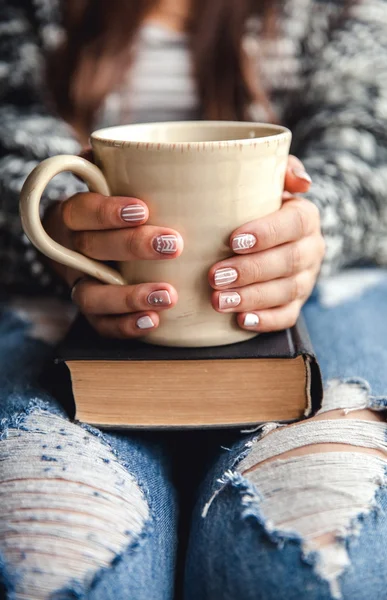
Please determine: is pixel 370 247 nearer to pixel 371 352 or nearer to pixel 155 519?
pixel 371 352

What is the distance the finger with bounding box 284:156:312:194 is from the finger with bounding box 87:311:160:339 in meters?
0.18

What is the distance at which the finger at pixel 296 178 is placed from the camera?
1.76 feet

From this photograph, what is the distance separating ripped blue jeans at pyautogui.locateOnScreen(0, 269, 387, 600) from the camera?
396mm

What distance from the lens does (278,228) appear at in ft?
1.64

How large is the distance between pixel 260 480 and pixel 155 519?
0.08m

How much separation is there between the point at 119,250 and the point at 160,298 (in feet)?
0.17

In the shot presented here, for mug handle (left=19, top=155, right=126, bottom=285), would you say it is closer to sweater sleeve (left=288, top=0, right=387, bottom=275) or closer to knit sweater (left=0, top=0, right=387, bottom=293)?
knit sweater (left=0, top=0, right=387, bottom=293)

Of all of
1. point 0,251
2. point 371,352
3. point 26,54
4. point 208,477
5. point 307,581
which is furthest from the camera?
point 26,54

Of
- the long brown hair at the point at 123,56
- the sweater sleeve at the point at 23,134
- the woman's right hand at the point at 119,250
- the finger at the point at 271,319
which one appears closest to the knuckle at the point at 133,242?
the woman's right hand at the point at 119,250

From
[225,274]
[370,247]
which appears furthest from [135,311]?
[370,247]

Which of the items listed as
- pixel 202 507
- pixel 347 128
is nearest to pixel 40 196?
pixel 202 507

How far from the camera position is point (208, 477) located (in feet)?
1.61

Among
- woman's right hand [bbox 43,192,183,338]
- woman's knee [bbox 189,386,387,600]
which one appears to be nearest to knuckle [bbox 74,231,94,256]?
woman's right hand [bbox 43,192,183,338]

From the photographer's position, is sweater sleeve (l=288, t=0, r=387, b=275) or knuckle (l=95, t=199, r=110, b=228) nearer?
knuckle (l=95, t=199, r=110, b=228)
